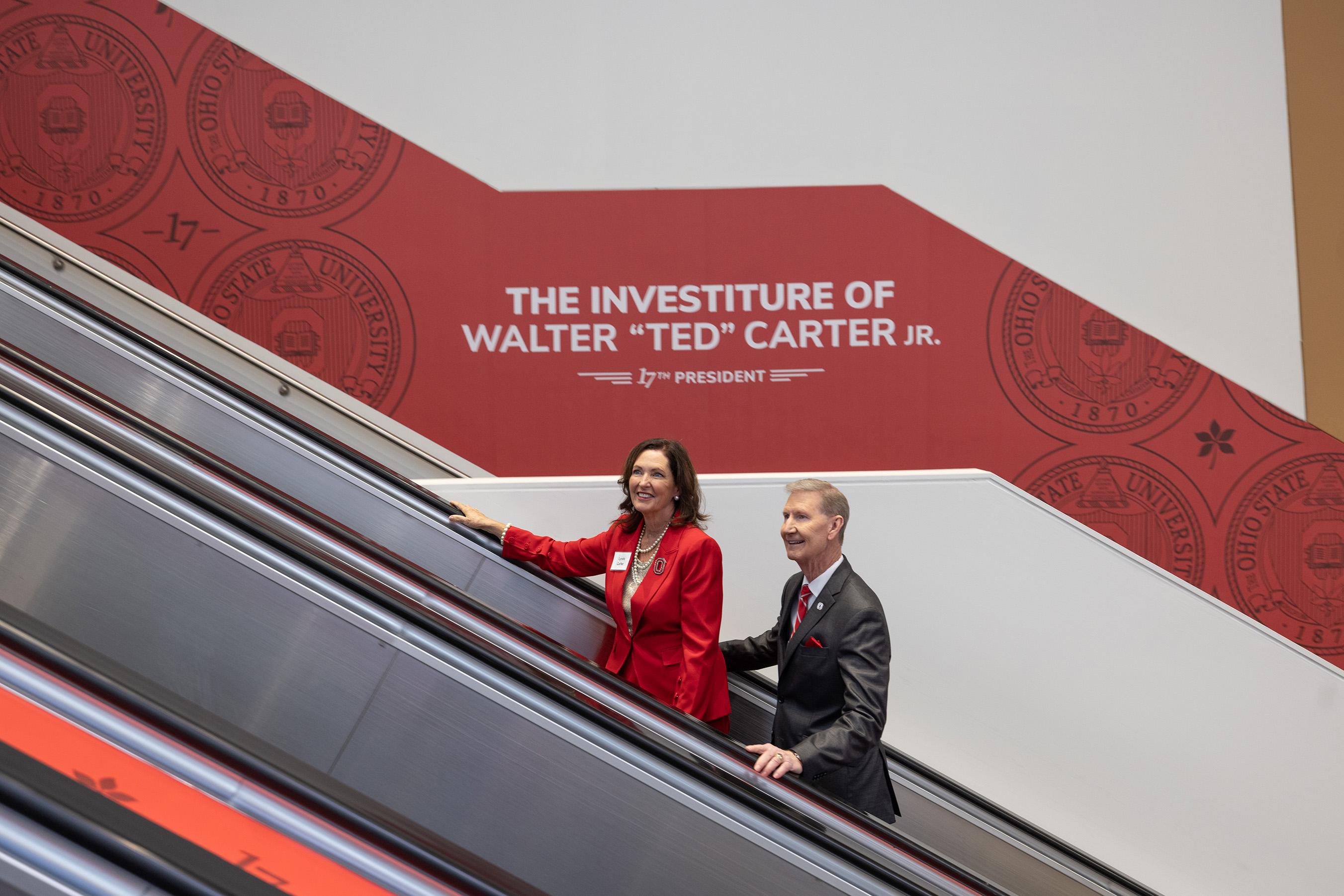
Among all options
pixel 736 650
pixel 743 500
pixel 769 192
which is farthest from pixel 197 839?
pixel 769 192

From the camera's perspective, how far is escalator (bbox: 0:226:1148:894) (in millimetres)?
3338

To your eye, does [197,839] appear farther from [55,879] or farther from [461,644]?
[461,644]

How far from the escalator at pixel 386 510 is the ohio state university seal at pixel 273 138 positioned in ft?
5.71

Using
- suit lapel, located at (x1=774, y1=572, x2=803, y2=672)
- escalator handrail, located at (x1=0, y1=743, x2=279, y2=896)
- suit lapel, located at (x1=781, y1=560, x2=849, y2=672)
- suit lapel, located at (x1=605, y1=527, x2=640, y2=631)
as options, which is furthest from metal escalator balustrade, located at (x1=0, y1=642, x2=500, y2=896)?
suit lapel, located at (x1=605, y1=527, x2=640, y2=631)

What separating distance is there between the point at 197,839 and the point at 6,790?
0.19m

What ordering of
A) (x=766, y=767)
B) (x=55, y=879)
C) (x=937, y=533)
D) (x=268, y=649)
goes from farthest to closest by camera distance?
1. (x=937, y=533)
2. (x=766, y=767)
3. (x=268, y=649)
4. (x=55, y=879)

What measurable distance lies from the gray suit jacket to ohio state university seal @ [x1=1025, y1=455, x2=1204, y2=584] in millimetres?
2748

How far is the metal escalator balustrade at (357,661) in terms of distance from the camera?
2.12 meters

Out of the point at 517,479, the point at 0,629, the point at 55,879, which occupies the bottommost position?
the point at 55,879

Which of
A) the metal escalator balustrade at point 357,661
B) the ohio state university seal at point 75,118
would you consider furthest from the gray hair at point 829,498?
the ohio state university seal at point 75,118

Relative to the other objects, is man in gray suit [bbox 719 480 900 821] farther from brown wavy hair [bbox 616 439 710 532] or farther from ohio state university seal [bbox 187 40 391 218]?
ohio state university seal [bbox 187 40 391 218]

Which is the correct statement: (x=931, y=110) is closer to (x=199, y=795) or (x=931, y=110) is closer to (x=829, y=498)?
(x=829, y=498)

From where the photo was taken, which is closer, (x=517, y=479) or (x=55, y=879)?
(x=55, y=879)

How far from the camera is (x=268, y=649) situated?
7.10ft
